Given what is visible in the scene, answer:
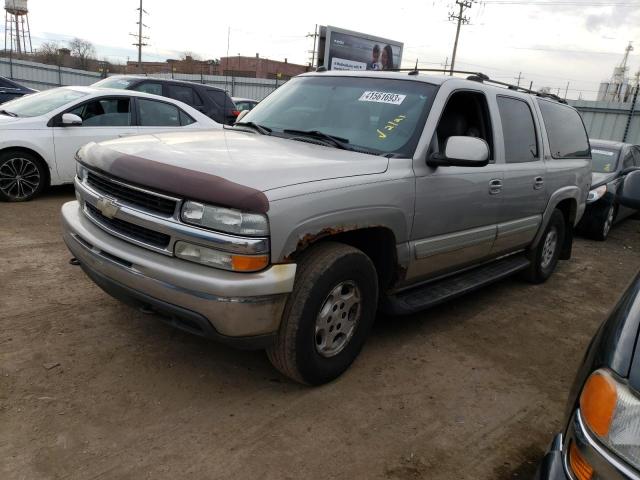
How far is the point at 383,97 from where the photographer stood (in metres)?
3.67

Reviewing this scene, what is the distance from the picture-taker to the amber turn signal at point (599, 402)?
1491 millimetres

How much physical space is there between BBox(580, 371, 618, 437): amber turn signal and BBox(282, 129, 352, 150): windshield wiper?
213 centimetres

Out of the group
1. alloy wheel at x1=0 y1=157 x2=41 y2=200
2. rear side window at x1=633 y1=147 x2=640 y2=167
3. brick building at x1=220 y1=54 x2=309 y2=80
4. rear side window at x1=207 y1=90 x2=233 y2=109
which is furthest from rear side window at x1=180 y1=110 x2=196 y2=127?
brick building at x1=220 y1=54 x2=309 y2=80

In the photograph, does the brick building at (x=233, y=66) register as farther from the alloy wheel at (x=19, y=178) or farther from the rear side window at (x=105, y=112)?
the alloy wheel at (x=19, y=178)

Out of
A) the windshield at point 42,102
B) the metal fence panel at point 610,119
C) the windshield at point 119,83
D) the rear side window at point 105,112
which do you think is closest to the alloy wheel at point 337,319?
the rear side window at point 105,112

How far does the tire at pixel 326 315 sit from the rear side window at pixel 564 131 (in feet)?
9.85

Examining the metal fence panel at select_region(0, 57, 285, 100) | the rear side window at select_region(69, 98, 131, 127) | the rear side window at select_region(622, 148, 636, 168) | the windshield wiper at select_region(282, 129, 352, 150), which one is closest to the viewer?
the windshield wiper at select_region(282, 129, 352, 150)

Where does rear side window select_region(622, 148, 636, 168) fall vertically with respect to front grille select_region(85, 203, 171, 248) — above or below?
above

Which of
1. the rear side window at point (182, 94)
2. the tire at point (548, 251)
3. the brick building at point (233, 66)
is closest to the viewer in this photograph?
the tire at point (548, 251)

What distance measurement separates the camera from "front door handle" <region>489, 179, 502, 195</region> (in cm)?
400

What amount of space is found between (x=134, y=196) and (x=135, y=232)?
19 cm

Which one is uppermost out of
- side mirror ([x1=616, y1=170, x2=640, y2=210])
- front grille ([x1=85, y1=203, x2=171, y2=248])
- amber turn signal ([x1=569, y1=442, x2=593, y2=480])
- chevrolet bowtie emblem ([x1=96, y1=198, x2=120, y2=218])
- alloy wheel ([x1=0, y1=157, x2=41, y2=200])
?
side mirror ([x1=616, y1=170, x2=640, y2=210])

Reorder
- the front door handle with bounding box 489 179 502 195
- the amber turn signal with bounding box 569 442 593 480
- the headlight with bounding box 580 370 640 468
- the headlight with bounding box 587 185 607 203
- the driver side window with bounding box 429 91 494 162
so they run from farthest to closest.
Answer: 1. the headlight with bounding box 587 185 607 203
2. the front door handle with bounding box 489 179 502 195
3. the driver side window with bounding box 429 91 494 162
4. the amber turn signal with bounding box 569 442 593 480
5. the headlight with bounding box 580 370 640 468

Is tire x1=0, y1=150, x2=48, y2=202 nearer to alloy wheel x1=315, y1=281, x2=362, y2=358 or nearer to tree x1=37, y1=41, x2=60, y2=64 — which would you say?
alloy wheel x1=315, y1=281, x2=362, y2=358
